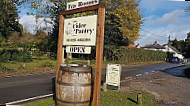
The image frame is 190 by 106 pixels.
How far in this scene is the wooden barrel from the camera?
432 centimetres

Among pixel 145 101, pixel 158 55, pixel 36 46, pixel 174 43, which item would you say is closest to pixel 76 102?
pixel 145 101

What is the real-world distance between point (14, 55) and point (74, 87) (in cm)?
1822

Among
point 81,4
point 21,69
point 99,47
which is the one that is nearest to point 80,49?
point 99,47

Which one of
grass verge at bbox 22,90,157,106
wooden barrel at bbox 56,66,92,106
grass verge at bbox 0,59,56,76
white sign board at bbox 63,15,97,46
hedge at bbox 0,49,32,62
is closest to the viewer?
wooden barrel at bbox 56,66,92,106

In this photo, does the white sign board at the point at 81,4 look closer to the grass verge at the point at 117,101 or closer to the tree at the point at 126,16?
the grass verge at the point at 117,101

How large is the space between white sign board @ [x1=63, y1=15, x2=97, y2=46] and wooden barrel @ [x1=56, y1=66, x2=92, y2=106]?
82 cm

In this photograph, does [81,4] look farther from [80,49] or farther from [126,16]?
[126,16]

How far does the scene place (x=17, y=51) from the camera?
2094 cm

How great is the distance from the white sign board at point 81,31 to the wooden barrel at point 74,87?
0.82 meters

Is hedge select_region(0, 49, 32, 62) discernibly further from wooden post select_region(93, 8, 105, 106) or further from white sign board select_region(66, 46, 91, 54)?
wooden post select_region(93, 8, 105, 106)

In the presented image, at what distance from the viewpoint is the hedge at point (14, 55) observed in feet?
61.0

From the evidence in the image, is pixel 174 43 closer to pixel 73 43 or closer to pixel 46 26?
pixel 46 26

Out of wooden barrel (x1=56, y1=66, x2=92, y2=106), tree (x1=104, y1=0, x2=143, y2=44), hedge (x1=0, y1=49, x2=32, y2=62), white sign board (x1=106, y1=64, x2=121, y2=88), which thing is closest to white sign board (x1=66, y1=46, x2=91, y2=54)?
wooden barrel (x1=56, y1=66, x2=92, y2=106)

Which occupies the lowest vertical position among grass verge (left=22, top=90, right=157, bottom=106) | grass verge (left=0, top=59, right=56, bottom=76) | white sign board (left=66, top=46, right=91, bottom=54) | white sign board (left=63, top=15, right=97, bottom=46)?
grass verge (left=22, top=90, right=157, bottom=106)
